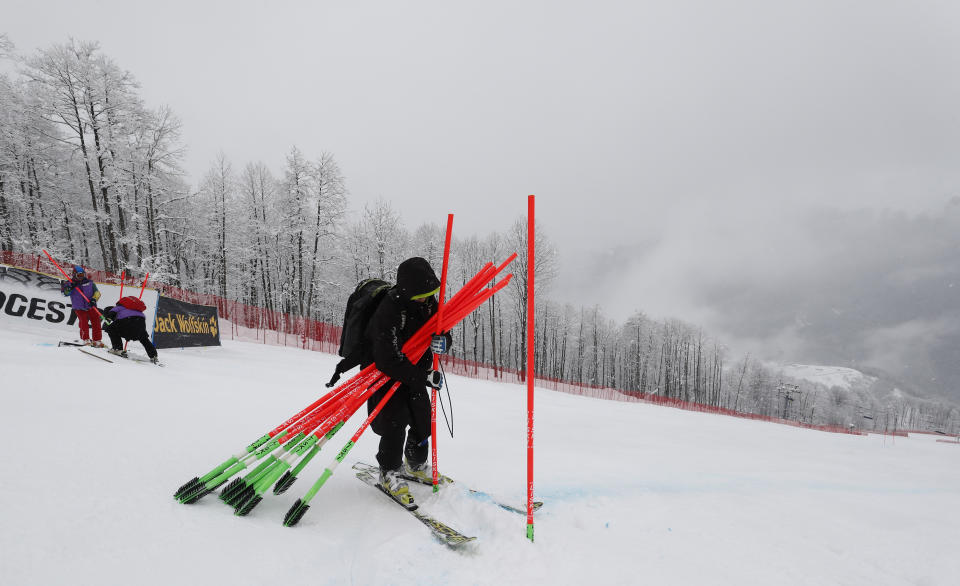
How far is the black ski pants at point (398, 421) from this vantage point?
9.61 ft

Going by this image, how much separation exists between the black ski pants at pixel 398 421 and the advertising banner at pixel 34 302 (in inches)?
432

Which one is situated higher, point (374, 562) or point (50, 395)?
point (50, 395)

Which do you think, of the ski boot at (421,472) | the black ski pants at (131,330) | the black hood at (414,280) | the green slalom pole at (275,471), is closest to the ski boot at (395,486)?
the ski boot at (421,472)

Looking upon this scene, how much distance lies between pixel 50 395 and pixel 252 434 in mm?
1962

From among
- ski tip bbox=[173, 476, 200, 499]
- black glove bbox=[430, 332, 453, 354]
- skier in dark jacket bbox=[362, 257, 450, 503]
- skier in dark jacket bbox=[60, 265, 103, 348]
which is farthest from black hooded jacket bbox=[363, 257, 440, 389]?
skier in dark jacket bbox=[60, 265, 103, 348]

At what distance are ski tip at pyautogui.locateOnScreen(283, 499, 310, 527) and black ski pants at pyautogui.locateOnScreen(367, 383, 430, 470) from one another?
26.1 inches

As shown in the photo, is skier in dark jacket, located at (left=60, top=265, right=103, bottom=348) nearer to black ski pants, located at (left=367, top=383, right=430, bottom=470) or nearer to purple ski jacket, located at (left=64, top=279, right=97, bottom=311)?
purple ski jacket, located at (left=64, top=279, right=97, bottom=311)

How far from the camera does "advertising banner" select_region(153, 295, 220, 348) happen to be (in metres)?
10.6

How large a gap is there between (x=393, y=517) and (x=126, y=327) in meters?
7.80

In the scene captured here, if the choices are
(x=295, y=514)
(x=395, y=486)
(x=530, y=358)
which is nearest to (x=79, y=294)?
(x=295, y=514)

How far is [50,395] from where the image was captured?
362cm

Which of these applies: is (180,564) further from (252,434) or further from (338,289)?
(338,289)

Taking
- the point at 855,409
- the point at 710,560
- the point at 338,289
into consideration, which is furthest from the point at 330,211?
the point at 855,409

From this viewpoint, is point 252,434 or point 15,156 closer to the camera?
point 252,434
